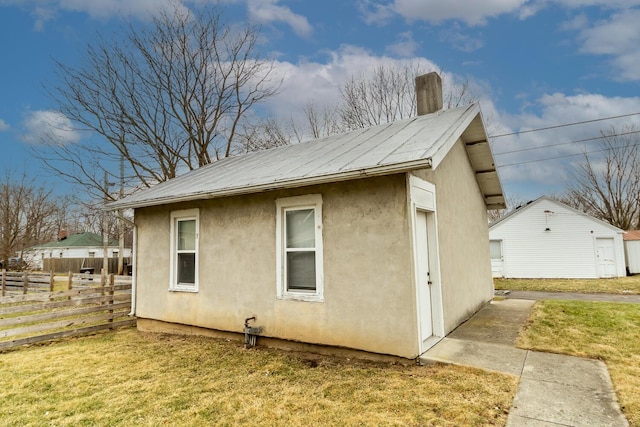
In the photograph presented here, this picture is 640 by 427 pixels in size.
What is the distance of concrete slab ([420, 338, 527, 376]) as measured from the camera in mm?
4414

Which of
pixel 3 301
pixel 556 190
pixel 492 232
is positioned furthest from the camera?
pixel 556 190

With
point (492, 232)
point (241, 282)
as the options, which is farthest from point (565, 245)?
point (241, 282)

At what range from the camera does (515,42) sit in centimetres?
1398

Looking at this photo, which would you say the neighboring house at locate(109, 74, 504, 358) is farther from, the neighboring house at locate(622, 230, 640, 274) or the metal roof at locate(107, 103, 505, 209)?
the neighboring house at locate(622, 230, 640, 274)

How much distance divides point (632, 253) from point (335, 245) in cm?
2526

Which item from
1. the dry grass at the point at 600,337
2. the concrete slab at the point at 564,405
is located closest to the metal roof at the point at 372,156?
the concrete slab at the point at 564,405

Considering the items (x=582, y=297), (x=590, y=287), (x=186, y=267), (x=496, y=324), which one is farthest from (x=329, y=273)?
(x=590, y=287)

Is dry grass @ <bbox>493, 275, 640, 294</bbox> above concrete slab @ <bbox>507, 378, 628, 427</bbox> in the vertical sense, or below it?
below

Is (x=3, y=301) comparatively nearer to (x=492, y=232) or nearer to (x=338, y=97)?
(x=338, y=97)

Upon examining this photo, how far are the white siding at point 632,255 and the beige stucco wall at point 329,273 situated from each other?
24.7 meters

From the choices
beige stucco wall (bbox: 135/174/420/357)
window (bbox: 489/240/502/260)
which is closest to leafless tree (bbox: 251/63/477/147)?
window (bbox: 489/240/502/260)

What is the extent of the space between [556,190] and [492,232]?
1783cm

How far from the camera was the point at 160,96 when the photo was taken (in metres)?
17.1

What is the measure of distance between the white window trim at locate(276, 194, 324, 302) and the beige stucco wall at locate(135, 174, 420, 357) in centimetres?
9
